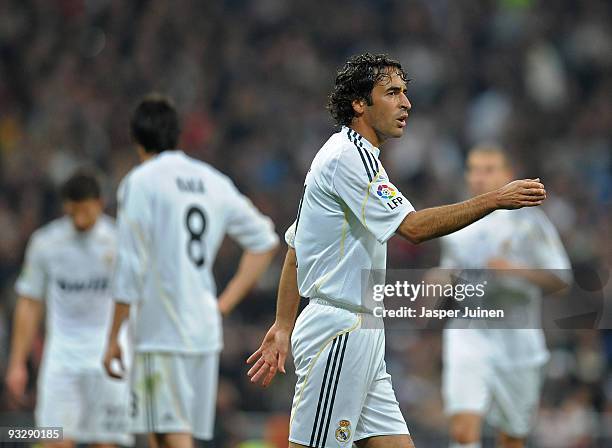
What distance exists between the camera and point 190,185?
6.89 meters

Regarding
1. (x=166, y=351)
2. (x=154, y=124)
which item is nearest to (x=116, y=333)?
(x=166, y=351)

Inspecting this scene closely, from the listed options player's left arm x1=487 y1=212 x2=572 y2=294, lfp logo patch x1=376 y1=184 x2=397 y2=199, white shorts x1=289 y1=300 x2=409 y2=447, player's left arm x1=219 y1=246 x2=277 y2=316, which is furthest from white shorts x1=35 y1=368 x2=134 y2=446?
lfp logo patch x1=376 y1=184 x2=397 y2=199

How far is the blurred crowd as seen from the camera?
13.1 m

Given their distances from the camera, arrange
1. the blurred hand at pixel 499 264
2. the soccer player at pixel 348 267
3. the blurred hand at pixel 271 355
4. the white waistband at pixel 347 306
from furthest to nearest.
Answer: the blurred hand at pixel 499 264
the blurred hand at pixel 271 355
the white waistband at pixel 347 306
the soccer player at pixel 348 267

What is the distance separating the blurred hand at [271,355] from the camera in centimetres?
513

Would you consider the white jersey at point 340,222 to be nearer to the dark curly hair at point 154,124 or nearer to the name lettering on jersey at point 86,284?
the dark curly hair at point 154,124

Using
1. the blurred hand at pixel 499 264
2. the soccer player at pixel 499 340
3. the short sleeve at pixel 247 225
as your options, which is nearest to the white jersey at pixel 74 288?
the short sleeve at pixel 247 225

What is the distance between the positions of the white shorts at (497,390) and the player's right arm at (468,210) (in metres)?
3.77

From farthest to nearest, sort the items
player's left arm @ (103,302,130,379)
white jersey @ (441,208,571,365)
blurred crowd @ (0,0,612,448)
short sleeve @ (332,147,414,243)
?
1. blurred crowd @ (0,0,612,448)
2. white jersey @ (441,208,571,365)
3. player's left arm @ (103,302,130,379)
4. short sleeve @ (332,147,414,243)

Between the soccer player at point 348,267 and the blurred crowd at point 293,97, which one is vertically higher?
the blurred crowd at point 293,97

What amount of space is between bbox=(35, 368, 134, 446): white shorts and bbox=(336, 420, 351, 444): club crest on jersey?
3.46 m

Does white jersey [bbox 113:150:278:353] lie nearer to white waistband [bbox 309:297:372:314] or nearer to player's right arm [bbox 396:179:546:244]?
white waistband [bbox 309:297:372:314]

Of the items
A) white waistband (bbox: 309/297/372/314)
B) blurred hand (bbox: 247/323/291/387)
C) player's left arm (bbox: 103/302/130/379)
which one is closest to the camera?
white waistband (bbox: 309/297/372/314)

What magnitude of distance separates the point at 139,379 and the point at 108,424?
1.51 m
